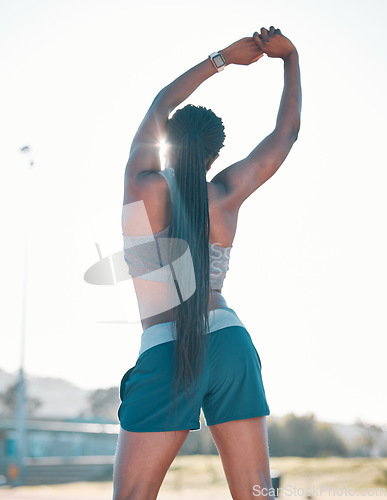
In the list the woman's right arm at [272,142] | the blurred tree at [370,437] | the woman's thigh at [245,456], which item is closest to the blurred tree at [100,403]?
the blurred tree at [370,437]

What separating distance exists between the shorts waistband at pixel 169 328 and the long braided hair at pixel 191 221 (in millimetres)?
38

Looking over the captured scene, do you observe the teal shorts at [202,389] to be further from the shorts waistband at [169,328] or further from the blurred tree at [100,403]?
the blurred tree at [100,403]

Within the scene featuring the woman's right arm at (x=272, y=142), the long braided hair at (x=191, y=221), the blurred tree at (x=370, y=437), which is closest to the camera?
the long braided hair at (x=191, y=221)

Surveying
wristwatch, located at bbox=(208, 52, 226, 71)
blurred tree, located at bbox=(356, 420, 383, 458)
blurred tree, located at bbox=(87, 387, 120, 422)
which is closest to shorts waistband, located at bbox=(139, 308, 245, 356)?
wristwatch, located at bbox=(208, 52, 226, 71)

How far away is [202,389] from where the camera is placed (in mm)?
1929

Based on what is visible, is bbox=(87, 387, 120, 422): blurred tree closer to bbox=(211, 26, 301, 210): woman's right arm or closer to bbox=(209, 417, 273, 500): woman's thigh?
bbox=(211, 26, 301, 210): woman's right arm

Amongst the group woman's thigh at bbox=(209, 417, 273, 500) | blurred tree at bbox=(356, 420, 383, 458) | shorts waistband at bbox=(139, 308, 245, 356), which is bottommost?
blurred tree at bbox=(356, 420, 383, 458)

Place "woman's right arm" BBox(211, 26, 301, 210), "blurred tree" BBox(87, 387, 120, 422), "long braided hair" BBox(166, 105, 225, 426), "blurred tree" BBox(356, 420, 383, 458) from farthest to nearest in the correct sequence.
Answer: "blurred tree" BBox(87, 387, 120, 422), "blurred tree" BBox(356, 420, 383, 458), "woman's right arm" BBox(211, 26, 301, 210), "long braided hair" BBox(166, 105, 225, 426)

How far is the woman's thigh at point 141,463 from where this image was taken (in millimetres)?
1810

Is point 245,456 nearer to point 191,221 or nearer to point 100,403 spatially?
point 191,221

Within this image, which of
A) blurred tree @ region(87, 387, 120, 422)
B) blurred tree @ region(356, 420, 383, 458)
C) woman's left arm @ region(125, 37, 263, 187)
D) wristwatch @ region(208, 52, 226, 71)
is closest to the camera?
woman's left arm @ region(125, 37, 263, 187)

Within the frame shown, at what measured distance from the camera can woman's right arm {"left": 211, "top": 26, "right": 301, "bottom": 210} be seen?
85.2 inches

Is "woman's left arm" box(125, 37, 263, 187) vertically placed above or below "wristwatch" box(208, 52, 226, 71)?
below

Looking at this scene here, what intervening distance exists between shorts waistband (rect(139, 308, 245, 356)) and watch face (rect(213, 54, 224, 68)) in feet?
3.20
